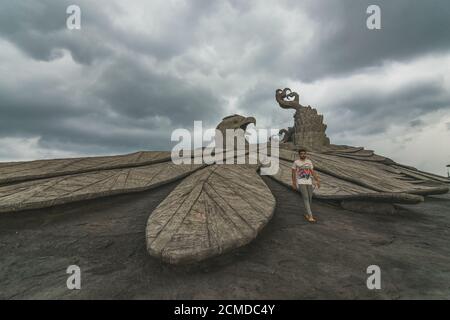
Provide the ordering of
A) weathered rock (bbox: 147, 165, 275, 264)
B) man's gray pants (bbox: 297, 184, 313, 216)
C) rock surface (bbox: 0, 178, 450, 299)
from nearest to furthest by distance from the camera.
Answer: rock surface (bbox: 0, 178, 450, 299), weathered rock (bbox: 147, 165, 275, 264), man's gray pants (bbox: 297, 184, 313, 216)

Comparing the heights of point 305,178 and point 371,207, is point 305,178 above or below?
above

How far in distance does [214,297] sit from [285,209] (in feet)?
7.54

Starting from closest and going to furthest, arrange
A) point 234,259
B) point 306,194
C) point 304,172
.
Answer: point 234,259
point 306,194
point 304,172

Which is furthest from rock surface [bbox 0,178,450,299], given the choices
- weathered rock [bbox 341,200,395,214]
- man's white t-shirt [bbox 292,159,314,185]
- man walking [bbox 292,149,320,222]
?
man's white t-shirt [bbox 292,159,314,185]

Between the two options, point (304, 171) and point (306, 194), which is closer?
point (306, 194)

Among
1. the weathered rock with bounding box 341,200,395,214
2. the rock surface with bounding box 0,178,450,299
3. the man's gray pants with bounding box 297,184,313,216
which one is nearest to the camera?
the rock surface with bounding box 0,178,450,299

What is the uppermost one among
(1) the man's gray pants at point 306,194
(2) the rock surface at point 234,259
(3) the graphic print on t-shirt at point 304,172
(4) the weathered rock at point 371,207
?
(3) the graphic print on t-shirt at point 304,172

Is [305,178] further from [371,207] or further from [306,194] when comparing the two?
[371,207]

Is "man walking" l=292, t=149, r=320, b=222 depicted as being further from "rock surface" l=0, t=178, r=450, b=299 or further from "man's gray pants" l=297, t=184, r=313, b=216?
"rock surface" l=0, t=178, r=450, b=299

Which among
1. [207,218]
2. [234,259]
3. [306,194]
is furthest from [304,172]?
[234,259]

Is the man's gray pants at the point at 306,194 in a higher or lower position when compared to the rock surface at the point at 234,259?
higher

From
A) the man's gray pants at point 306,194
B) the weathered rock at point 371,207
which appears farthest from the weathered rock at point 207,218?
the weathered rock at point 371,207

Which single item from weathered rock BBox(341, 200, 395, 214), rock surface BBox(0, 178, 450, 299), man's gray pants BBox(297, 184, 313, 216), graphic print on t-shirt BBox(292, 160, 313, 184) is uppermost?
graphic print on t-shirt BBox(292, 160, 313, 184)

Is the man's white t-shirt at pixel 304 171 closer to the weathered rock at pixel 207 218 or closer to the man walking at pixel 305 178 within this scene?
the man walking at pixel 305 178
